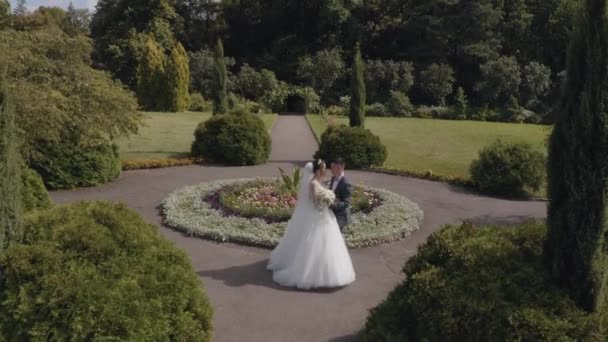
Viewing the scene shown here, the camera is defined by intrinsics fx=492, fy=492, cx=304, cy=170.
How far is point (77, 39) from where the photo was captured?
47.7ft

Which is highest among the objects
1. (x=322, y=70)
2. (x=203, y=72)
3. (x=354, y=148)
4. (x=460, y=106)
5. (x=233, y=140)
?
(x=322, y=70)

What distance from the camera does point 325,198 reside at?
7477 millimetres

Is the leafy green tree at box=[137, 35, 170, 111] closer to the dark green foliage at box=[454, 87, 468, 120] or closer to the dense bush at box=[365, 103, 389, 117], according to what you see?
the dense bush at box=[365, 103, 389, 117]

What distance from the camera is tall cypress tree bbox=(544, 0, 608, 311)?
14.4ft

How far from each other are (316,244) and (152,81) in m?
39.7

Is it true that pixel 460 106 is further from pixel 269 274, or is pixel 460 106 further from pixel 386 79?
pixel 269 274

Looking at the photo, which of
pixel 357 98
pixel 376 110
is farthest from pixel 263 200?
pixel 376 110

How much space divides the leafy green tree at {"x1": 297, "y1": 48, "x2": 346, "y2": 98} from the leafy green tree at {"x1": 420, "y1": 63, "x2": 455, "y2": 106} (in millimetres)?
7994

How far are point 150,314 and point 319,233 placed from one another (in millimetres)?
3348

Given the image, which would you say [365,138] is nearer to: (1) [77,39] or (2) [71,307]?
(1) [77,39]

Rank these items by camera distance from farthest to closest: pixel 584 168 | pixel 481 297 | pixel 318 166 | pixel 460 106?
pixel 460 106, pixel 318 166, pixel 481 297, pixel 584 168

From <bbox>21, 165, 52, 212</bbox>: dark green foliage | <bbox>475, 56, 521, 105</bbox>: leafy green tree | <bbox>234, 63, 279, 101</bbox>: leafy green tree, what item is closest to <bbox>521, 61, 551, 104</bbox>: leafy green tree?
<bbox>475, 56, 521, 105</bbox>: leafy green tree

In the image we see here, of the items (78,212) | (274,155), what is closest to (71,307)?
(78,212)

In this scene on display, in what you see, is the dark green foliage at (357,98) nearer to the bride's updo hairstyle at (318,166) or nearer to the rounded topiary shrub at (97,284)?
the bride's updo hairstyle at (318,166)
